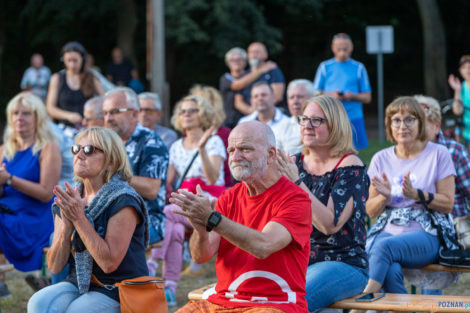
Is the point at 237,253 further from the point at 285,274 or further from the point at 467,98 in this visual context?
the point at 467,98

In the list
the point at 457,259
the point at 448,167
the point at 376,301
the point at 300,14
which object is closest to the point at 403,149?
the point at 448,167

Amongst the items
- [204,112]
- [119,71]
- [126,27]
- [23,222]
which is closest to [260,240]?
[23,222]

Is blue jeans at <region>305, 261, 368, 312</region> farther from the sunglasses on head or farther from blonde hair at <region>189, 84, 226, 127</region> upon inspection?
blonde hair at <region>189, 84, 226, 127</region>

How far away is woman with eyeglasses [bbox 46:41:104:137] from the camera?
797 cm

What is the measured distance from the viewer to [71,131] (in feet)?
25.9

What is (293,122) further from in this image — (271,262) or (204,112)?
(271,262)

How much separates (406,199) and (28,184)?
2988mm

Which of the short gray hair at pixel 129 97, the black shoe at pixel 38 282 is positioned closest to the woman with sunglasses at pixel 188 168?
the short gray hair at pixel 129 97

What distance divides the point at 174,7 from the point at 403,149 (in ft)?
62.2

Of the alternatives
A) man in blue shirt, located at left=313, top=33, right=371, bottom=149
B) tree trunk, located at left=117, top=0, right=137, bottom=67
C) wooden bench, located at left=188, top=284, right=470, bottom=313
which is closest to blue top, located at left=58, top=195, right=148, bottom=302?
wooden bench, located at left=188, top=284, right=470, bottom=313

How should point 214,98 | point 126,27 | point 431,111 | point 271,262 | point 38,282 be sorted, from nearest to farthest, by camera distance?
1. point 271,262
2. point 38,282
3. point 431,111
4. point 214,98
5. point 126,27

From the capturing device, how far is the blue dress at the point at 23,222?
19.6ft

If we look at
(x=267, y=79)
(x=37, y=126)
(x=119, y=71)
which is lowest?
(x=37, y=126)

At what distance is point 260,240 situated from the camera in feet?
10.4
